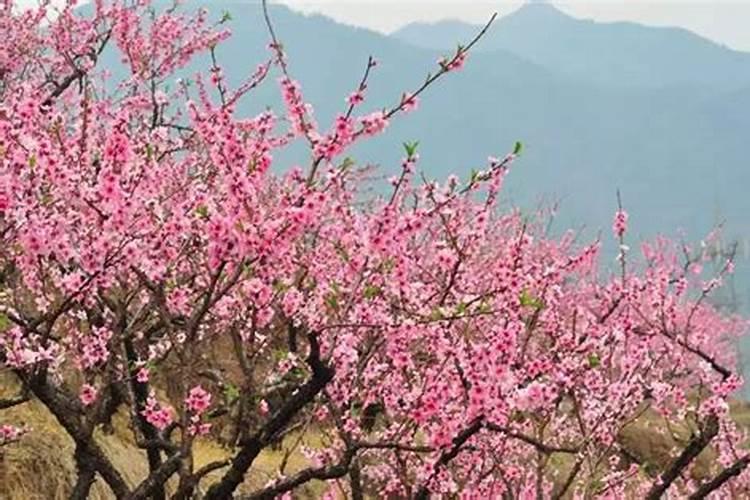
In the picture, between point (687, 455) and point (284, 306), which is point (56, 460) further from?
point (687, 455)

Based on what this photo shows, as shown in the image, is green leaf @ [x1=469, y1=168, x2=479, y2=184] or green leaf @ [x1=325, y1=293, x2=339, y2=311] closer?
green leaf @ [x1=325, y1=293, x2=339, y2=311]

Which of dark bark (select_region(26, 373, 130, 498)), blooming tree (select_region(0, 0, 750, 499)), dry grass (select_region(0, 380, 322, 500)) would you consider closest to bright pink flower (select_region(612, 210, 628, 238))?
blooming tree (select_region(0, 0, 750, 499))

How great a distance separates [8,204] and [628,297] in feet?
18.5

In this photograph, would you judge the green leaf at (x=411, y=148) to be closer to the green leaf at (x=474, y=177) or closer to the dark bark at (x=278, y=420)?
the green leaf at (x=474, y=177)

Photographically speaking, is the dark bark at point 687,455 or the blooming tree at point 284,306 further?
the dark bark at point 687,455

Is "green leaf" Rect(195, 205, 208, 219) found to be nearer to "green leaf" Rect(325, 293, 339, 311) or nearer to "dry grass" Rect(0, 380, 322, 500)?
"green leaf" Rect(325, 293, 339, 311)

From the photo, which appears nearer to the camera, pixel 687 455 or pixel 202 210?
pixel 202 210

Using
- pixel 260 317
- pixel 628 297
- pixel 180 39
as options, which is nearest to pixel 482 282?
pixel 628 297

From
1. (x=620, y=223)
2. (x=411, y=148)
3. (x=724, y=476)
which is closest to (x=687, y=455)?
(x=724, y=476)

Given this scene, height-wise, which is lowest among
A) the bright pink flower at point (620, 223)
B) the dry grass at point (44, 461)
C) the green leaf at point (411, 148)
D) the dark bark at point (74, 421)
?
the dark bark at point (74, 421)

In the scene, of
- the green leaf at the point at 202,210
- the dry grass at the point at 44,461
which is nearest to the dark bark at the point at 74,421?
the green leaf at the point at 202,210

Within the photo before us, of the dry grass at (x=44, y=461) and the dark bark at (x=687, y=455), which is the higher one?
the dark bark at (x=687, y=455)

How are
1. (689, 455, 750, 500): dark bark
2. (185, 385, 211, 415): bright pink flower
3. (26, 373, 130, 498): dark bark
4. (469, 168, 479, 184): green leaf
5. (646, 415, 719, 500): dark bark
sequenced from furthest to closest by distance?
(646, 415, 719, 500): dark bark, (689, 455, 750, 500): dark bark, (26, 373, 130, 498): dark bark, (469, 168, 479, 184): green leaf, (185, 385, 211, 415): bright pink flower

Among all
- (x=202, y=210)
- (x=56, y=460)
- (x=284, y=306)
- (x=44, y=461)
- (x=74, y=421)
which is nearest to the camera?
(x=202, y=210)
